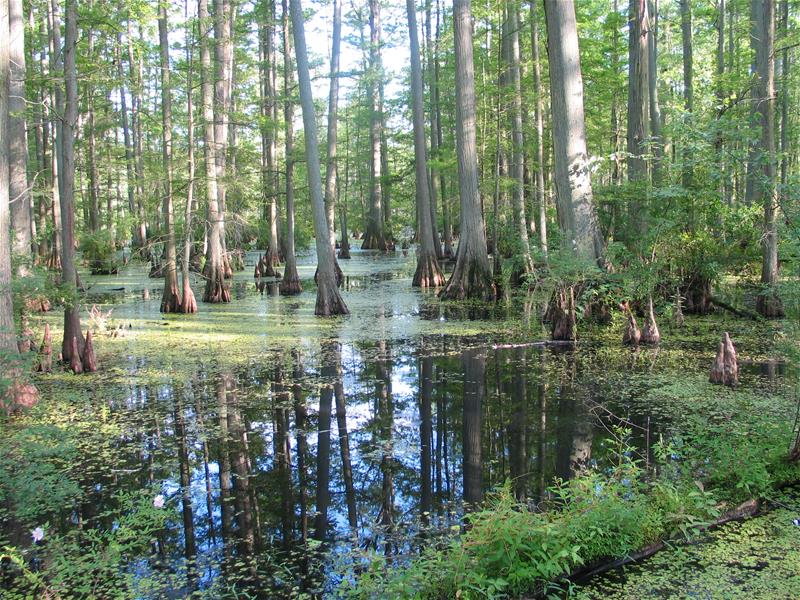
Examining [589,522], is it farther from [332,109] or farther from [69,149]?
[332,109]

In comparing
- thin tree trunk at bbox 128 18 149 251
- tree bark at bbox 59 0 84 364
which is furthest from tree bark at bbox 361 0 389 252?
tree bark at bbox 59 0 84 364

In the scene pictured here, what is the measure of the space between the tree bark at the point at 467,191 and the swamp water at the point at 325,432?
2977 mm

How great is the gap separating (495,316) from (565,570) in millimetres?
8772

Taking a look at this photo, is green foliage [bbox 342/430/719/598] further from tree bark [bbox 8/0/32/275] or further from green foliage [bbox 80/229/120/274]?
green foliage [bbox 80/229/120/274]

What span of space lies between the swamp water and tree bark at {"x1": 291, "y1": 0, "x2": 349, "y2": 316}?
1.56 meters

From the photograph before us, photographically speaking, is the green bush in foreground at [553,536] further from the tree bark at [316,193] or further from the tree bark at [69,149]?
the tree bark at [316,193]

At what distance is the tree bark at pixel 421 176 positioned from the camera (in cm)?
1541

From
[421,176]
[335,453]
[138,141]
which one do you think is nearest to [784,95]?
[421,176]

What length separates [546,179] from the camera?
22156 millimetres

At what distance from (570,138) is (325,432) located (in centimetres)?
616

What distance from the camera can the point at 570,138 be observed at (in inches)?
369

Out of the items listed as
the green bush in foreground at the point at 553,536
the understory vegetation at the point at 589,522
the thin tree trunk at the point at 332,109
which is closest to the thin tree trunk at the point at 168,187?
the thin tree trunk at the point at 332,109

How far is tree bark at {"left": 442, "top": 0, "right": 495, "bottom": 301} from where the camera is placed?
1338cm

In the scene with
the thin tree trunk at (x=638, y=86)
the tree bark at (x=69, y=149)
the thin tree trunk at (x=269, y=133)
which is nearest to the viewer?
the tree bark at (x=69, y=149)
